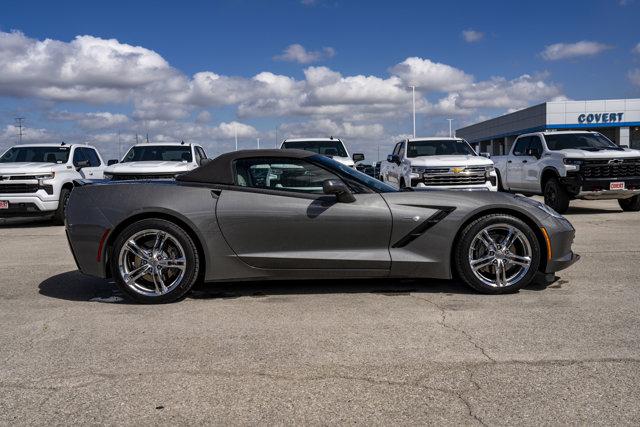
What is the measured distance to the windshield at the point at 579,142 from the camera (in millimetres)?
13164

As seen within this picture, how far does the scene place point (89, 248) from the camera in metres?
5.27

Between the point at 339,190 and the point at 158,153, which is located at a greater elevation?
the point at 158,153

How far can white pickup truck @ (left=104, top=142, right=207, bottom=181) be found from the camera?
13.0 meters

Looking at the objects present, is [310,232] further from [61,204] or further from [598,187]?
[61,204]

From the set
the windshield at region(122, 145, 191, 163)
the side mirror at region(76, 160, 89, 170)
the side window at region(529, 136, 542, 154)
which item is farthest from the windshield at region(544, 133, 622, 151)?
the side mirror at region(76, 160, 89, 170)

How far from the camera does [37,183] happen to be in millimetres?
12422

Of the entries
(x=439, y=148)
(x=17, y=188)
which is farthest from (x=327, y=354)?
(x=439, y=148)

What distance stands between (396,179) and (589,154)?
419cm

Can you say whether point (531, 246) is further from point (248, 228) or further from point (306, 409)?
point (306, 409)

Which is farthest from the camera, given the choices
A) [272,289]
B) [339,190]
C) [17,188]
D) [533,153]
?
[533,153]

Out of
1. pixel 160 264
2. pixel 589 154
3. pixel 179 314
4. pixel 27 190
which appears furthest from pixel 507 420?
A: pixel 27 190

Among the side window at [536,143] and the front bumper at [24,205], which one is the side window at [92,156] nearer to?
the front bumper at [24,205]

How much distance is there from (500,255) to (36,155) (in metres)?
11.9

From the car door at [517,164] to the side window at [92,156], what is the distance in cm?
1051
